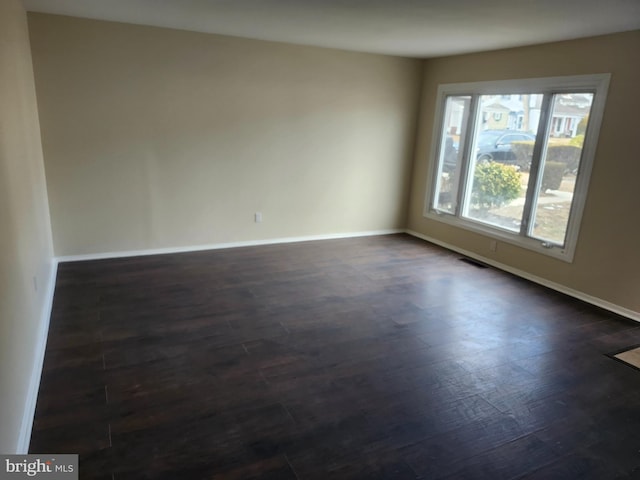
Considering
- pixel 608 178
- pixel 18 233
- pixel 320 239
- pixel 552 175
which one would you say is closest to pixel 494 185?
pixel 552 175

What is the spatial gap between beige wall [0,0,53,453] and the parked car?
4.50 metres

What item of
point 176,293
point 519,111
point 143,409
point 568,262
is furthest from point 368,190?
point 143,409

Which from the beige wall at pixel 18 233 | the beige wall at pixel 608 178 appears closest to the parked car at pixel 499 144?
the beige wall at pixel 608 178

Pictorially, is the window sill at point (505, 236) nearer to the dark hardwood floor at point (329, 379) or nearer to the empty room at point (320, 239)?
the empty room at point (320, 239)

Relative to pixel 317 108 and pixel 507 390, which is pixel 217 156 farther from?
pixel 507 390

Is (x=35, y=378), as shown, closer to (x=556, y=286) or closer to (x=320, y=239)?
(x=320, y=239)

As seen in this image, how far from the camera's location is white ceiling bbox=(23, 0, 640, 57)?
3090 mm

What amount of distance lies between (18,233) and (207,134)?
8.98 ft

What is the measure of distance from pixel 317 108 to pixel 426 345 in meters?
3.36

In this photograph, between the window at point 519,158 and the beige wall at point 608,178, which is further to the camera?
the window at point 519,158

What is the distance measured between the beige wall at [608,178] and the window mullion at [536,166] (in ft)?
0.86

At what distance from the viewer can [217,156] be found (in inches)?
198

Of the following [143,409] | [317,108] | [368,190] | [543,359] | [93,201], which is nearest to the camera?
[143,409]

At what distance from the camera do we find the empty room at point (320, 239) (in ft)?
7.31
